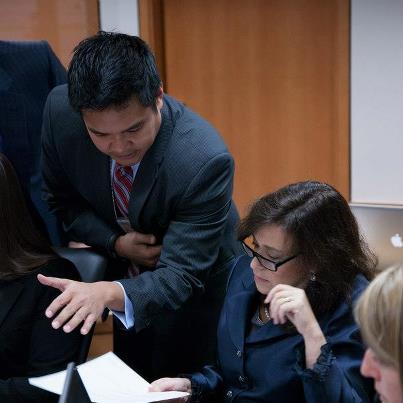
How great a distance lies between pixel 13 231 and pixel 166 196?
434 mm

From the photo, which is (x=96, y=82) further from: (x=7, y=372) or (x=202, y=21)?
(x=202, y=21)

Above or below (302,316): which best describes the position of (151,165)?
above

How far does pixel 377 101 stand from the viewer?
3.66 metres

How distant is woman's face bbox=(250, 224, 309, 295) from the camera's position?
1646 mm

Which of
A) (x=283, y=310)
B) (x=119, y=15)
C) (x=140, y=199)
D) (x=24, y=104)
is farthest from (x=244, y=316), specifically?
(x=119, y=15)

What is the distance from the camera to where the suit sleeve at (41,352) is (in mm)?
1803

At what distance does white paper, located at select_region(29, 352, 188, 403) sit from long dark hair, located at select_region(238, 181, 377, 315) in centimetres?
40

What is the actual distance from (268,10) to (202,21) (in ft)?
1.16

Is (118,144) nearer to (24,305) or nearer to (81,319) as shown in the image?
(81,319)

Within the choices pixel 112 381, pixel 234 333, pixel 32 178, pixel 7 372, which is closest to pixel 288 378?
pixel 234 333

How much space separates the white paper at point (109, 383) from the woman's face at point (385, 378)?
21.2 inches

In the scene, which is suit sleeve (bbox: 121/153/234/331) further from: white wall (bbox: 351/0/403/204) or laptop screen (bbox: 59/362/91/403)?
white wall (bbox: 351/0/403/204)

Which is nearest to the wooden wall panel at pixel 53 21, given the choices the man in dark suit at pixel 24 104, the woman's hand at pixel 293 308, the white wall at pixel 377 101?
the man in dark suit at pixel 24 104

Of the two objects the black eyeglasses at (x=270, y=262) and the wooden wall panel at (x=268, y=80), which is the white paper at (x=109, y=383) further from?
the wooden wall panel at (x=268, y=80)
